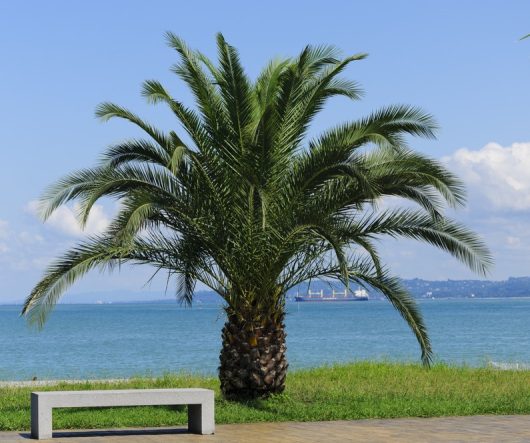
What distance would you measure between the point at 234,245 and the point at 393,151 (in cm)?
332

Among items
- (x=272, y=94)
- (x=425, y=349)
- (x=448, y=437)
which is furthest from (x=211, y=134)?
(x=448, y=437)

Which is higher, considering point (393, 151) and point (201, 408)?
point (393, 151)

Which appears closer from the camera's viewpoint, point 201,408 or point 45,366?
point 201,408

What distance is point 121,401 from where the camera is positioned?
1416cm

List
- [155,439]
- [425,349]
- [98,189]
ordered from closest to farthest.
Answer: [155,439]
[98,189]
[425,349]

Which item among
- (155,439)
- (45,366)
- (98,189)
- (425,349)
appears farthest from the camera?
(45,366)

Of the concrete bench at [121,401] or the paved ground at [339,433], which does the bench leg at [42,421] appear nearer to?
the concrete bench at [121,401]

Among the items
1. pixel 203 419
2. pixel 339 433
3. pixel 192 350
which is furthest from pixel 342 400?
pixel 192 350

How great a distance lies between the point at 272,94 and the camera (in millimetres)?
17984

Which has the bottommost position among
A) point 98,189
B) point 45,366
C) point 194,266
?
point 45,366

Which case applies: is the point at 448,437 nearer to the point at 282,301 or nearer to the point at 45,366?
the point at 282,301

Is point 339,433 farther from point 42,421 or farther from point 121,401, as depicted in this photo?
point 42,421

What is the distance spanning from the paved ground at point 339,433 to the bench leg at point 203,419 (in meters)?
0.17

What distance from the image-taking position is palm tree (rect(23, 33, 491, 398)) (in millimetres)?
17516
